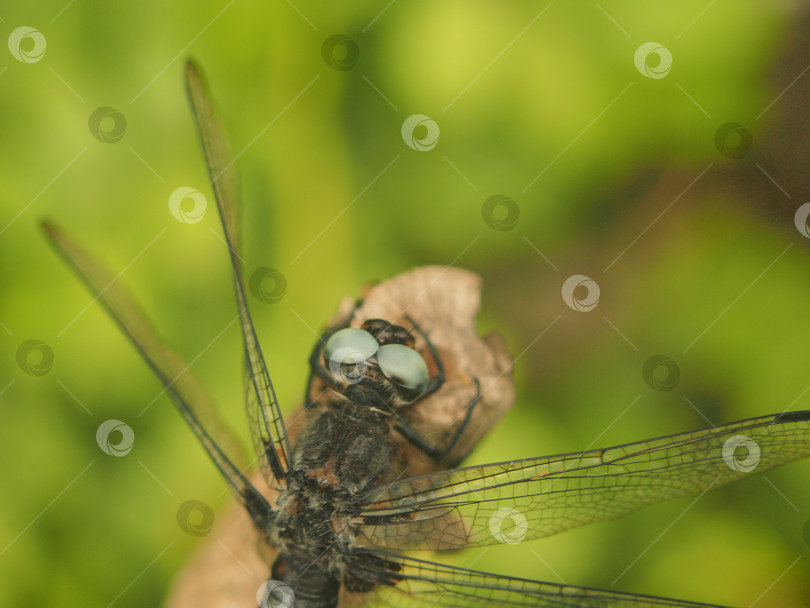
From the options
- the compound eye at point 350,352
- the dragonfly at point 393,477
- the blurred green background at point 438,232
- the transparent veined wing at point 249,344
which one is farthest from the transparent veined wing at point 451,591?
the compound eye at point 350,352

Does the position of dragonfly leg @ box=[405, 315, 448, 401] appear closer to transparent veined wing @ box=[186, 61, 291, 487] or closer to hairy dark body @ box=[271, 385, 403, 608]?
hairy dark body @ box=[271, 385, 403, 608]

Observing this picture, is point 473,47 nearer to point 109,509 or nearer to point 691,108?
point 691,108

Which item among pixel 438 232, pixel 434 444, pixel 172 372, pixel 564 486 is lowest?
pixel 172 372

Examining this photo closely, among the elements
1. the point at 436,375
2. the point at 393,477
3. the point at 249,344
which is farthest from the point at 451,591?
the point at 249,344

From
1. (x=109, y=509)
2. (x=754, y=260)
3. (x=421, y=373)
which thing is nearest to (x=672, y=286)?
(x=754, y=260)

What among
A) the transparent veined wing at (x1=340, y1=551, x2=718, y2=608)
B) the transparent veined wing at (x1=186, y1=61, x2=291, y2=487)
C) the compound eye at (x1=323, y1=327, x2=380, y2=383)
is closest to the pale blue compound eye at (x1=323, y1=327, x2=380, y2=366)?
the compound eye at (x1=323, y1=327, x2=380, y2=383)

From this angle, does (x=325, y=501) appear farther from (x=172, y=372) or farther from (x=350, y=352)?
(x=172, y=372)

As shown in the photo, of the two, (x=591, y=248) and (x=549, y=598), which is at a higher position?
(x=591, y=248)
